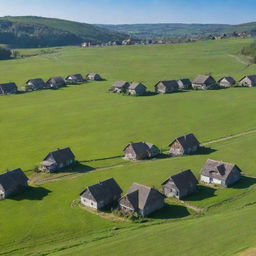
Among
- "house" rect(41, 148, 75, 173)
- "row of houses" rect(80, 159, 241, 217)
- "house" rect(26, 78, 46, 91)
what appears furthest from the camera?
"house" rect(26, 78, 46, 91)

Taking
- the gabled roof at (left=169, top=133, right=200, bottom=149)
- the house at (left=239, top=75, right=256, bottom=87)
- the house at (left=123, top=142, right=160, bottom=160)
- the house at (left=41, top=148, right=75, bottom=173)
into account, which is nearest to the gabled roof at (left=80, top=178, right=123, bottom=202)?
the house at (left=41, top=148, right=75, bottom=173)

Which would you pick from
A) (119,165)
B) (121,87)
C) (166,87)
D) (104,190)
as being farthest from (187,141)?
(121,87)

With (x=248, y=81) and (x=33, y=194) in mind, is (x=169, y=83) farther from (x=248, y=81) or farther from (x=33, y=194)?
(x=33, y=194)

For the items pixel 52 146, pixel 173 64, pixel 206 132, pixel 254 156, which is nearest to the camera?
pixel 254 156

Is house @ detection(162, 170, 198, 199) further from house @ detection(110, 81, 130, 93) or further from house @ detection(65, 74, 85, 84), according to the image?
house @ detection(65, 74, 85, 84)

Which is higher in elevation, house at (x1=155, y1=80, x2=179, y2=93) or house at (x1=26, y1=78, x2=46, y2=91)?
house at (x1=155, y1=80, x2=179, y2=93)

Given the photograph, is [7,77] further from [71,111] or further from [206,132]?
[206,132]

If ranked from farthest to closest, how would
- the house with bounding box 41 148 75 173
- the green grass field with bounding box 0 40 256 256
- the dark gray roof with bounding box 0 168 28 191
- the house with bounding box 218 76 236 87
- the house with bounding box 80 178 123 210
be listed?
the house with bounding box 218 76 236 87
the house with bounding box 41 148 75 173
the dark gray roof with bounding box 0 168 28 191
the house with bounding box 80 178 123 210
the green grass field with bounding box 0 40 256 256

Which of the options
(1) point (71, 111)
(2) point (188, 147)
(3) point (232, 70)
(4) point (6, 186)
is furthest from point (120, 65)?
(4) point (6, 186)
